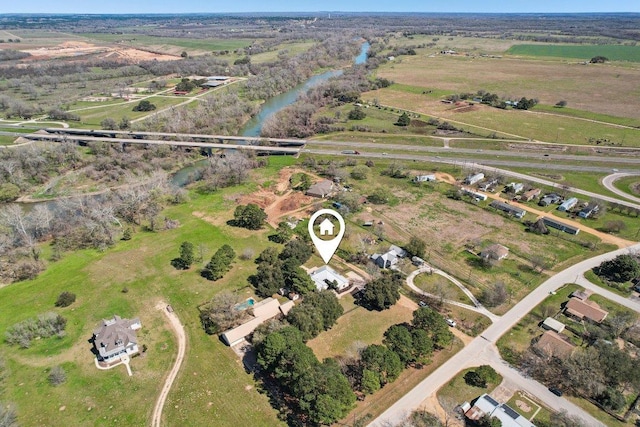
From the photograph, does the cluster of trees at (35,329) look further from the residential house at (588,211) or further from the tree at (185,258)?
the residential house at (588,211)

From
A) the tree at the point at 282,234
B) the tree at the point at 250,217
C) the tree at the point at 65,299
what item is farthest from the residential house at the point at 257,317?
the tree at the point at 65,299

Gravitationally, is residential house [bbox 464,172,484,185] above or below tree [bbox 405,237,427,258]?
above

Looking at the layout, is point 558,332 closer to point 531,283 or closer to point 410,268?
point 531,283

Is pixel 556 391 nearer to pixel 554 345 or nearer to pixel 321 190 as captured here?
pixel 554 345

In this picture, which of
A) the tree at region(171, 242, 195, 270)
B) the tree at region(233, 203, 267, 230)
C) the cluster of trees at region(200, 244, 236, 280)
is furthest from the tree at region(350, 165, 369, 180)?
the tree at region(171, 242, 195, 270)

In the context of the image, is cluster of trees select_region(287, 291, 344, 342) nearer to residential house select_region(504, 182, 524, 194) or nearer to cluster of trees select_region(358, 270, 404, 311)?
cluster of trees select_region(358, 270, 404, 311)
